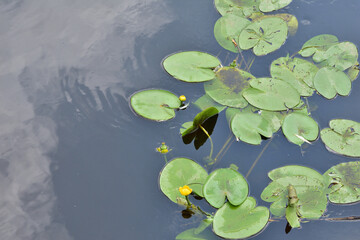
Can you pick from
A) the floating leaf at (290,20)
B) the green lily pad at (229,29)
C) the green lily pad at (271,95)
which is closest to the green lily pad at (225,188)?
the green lily pad at (271,95)

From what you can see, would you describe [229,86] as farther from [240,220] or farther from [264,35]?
[240,220]

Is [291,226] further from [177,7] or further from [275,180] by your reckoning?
[177,7]

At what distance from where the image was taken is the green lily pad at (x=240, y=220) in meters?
1.83

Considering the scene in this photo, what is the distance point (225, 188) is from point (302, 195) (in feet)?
1.46

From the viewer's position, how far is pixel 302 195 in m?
1.99

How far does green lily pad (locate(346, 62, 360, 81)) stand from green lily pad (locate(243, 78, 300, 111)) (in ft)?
1.60

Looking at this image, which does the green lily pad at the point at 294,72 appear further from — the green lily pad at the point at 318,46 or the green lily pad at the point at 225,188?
the green lily pad at the point at 225,188

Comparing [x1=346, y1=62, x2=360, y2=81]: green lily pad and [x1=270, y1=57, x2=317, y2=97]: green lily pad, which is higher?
[x1=270, y1=57, x2=317, y2=97]: green lily pad

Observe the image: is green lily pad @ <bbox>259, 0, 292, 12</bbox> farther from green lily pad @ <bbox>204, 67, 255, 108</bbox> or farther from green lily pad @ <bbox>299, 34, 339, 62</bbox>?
green lily pad @ <bbox>204, 67, 255, 108</bbox>

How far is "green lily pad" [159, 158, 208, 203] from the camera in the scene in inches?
77.8

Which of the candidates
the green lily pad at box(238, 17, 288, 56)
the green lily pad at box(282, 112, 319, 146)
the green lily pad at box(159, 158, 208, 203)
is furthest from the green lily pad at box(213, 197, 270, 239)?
the green lily pad at box(238, 17, 288, 56)

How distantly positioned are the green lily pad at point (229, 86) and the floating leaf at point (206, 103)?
2cm

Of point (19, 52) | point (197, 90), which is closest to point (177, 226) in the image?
point (197, 90)

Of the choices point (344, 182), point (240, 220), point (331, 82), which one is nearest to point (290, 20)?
point (331, 82)
